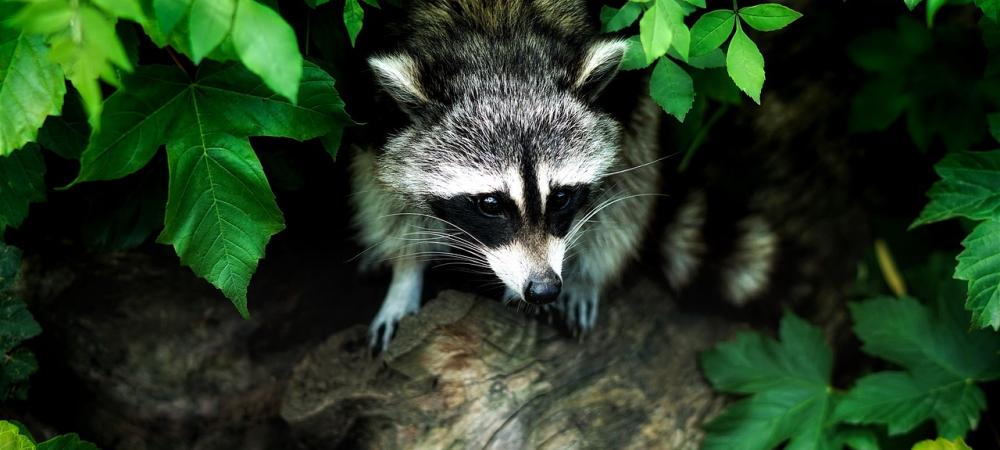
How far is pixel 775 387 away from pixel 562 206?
93 cm

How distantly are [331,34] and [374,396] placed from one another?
3.25ft

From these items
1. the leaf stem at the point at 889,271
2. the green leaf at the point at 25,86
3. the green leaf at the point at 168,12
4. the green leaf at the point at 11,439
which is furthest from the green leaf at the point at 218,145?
the leaf stem at the point at 889,271

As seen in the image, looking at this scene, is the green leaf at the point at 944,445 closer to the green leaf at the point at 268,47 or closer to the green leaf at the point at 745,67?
the green leaf at the point at 745,67

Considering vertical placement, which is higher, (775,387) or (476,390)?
(476,390)

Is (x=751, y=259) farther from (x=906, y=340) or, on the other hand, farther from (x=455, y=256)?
(x=455, y=256)

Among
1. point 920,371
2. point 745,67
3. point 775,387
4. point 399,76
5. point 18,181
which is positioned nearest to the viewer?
point 745,67

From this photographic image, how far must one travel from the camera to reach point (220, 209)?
6.66 feet

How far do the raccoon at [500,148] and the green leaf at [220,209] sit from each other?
0.44 m

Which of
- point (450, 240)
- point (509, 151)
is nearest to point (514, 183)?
point (509, 151)

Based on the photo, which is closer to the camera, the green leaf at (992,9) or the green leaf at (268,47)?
the green leaf at (268,47)

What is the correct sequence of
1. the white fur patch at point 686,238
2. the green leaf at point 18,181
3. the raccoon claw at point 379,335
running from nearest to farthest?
1. the green leaf at point 18,181
2. the raccoon claw at point 379,335
3. the white fur patch at point 686,238

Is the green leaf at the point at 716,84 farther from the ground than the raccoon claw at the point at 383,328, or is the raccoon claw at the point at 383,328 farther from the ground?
the green leaf at the point at 716,84

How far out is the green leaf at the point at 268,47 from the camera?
153 cm

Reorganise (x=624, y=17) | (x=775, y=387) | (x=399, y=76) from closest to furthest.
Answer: (x=624, y=17) < (x=399, y=76) < (x=775, y=387)
